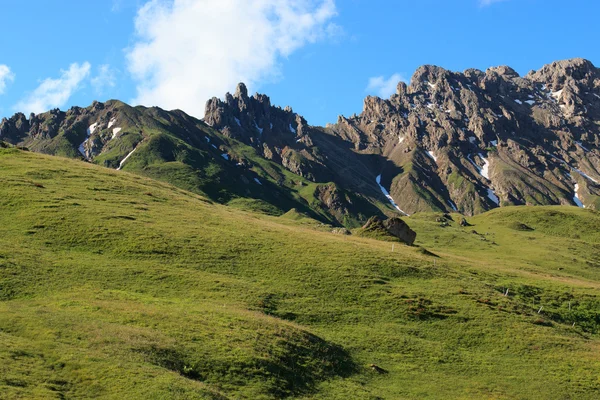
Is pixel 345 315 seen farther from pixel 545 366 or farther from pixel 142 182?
pixel 142 182

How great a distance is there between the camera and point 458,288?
67.4 meters

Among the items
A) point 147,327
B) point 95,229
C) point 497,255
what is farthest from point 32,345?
point 497,255

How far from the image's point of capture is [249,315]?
5000cm

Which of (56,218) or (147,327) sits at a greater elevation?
→ (56,218)


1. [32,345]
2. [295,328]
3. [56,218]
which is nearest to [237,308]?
[295,328]

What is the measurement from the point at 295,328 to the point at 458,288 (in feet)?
91.4

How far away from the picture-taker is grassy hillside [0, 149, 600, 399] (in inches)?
1455

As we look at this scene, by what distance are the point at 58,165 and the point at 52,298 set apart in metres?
71.1

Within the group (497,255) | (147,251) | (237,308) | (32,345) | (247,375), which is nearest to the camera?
(32,345)

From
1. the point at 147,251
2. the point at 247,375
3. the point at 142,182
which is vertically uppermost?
the point at 142,182

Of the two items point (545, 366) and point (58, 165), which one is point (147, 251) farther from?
point (58, 165)

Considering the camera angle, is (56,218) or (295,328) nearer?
(295,328)

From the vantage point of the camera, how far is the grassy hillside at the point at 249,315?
37.0m

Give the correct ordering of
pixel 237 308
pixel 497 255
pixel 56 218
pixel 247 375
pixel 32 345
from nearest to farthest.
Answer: pixel 32 345
pixel 247 375
pixel 237 308
pixel 56 218
pixel 497 255
